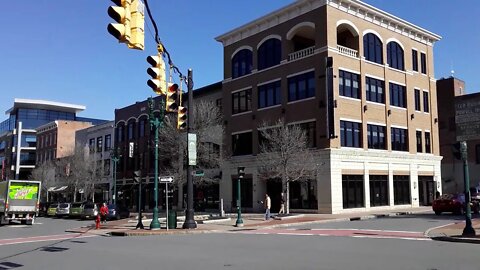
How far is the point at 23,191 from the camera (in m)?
36.9

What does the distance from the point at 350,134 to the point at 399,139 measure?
738 centimetres

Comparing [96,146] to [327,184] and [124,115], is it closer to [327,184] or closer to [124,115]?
[124,115]

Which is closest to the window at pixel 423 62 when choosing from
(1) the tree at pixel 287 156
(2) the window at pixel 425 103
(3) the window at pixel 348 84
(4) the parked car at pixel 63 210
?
(2) the window at pixel 425 103

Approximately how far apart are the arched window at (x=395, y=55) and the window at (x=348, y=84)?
6.09m

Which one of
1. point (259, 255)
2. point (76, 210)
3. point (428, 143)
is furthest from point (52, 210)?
point (259, 255)

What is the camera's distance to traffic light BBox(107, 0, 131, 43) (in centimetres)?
775

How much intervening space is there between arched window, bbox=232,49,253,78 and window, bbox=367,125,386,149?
12.5m

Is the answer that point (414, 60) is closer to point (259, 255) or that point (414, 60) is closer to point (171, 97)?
point (171, 97)

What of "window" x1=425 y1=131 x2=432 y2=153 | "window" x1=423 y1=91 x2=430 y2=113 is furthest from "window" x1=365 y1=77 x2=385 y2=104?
"window" x1=425 y1=131 x2=432 y2=153

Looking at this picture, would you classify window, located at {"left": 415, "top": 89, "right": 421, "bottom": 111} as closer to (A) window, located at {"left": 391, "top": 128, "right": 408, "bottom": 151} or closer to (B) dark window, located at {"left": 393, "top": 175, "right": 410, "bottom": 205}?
(A) window, located at {"left": 391, "top": 128, "right": 408, "bottom": 151}

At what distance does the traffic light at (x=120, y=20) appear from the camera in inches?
305

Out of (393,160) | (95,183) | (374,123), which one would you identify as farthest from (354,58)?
(95,183)

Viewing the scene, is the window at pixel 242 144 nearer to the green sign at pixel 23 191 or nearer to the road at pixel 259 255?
the green sign at pixel 23 191

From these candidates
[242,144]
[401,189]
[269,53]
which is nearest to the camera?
[401,189]
